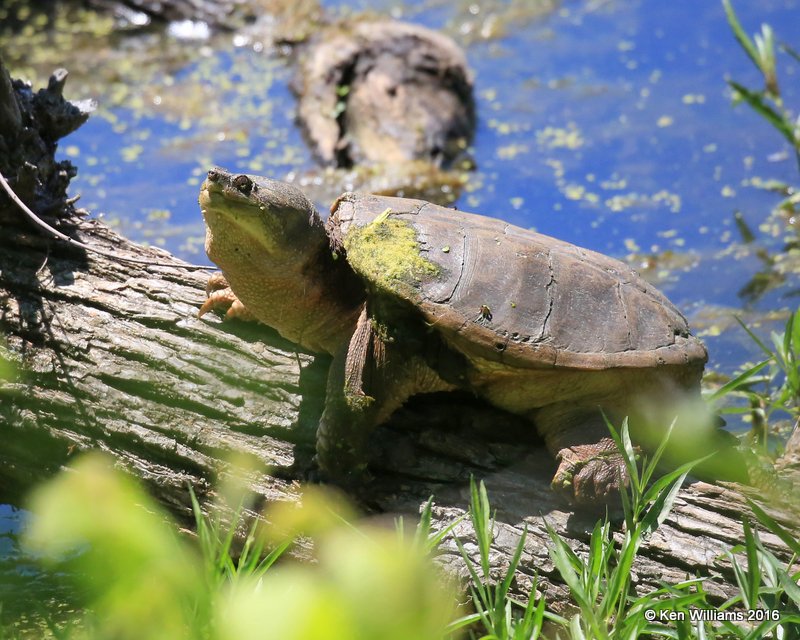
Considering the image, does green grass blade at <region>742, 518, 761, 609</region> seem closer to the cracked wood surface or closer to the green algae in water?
the cracked wood surface

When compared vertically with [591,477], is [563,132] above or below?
above

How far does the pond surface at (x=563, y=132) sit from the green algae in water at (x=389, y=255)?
8.09ft

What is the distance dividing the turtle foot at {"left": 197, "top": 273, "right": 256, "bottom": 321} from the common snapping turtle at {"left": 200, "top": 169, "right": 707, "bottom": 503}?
212mm

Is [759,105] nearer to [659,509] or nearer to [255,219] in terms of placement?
[659,509]

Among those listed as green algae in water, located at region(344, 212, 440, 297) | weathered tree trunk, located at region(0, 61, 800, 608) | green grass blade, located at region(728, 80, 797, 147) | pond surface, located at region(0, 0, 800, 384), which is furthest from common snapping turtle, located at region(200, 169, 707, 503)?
pond surface, located at region(0, 0, 800, 384)

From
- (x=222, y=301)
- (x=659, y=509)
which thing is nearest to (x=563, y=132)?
(x=222, y=301)

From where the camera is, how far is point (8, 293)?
3.11 m

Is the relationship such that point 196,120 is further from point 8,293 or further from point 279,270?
point 279,270

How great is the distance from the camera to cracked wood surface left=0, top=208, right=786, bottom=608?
247 cm

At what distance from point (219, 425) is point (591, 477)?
1193 mm

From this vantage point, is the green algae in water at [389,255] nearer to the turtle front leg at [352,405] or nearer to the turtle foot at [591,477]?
the turtle front leg at [352,405]

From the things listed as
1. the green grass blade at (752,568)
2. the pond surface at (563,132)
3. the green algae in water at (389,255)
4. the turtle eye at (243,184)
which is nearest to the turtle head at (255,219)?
the turtle eye at (243,184)

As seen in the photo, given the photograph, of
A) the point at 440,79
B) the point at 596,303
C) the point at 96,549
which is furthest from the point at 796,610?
the point at 440,79

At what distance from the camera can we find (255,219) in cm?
250
